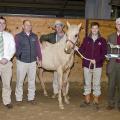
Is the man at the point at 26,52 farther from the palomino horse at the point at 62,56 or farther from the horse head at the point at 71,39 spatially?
the horse head at the point at 71,39

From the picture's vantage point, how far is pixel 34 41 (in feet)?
21.8

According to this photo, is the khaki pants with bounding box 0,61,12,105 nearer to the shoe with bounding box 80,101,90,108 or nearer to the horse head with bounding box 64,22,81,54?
the horse head with bounding box 64,22,81,54

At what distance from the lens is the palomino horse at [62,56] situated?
250 inches

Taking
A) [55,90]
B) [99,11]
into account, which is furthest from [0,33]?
[99,11]

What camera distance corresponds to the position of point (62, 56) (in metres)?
6.77

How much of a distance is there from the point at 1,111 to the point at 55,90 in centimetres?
157

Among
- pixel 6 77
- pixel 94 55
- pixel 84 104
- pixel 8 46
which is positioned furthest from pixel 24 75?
pixel 94 55

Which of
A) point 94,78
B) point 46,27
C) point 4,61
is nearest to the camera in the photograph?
point 4,61

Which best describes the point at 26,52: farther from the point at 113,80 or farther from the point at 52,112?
the point at 113,80

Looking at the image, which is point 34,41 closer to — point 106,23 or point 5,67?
point 5,67

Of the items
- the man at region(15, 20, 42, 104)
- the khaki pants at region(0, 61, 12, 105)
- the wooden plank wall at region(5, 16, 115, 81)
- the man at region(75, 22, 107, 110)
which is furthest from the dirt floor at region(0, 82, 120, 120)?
the wooden plank wall at region(5, 16, 115, 81)

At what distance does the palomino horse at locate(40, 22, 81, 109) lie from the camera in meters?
6.35

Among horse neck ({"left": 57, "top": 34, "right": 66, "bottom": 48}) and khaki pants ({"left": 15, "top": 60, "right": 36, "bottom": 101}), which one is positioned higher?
horse neck ({"left": 57, "top": 34, "right": 66, "bottom": 48})

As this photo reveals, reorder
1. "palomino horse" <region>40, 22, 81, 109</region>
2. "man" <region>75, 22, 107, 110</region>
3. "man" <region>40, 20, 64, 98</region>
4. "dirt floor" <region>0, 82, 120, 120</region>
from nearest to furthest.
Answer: "dirt floor" <region>0, 82, 120, 120</region> < "palomino horse" <region>40, 22, 81, 109</region> < "man" <region>75, 22, 107, 110</region> < "man" <region>40, 20, 64, 98</region>
